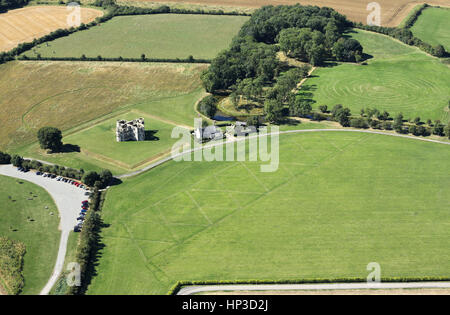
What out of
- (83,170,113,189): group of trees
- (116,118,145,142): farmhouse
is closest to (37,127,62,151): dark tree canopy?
(116,118,145,142): farmhouse

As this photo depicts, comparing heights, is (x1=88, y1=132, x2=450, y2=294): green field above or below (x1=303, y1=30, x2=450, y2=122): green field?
below

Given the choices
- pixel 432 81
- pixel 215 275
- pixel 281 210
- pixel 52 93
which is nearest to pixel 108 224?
pixel 215 275

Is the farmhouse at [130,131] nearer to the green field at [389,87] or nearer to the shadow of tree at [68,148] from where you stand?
the shadow of tree at [68,148]

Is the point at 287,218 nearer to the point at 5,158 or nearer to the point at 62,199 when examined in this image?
the point at 62,199

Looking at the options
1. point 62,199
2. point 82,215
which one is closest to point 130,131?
point 62,199

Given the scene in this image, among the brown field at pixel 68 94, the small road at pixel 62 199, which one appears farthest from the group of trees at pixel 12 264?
the brown field at pixel 68 94

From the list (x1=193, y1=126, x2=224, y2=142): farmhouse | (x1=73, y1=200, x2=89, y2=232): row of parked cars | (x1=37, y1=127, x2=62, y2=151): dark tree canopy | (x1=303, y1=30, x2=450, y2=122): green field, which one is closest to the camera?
(x1=73, y1=200, x2=89, y2=232): row of parked cars

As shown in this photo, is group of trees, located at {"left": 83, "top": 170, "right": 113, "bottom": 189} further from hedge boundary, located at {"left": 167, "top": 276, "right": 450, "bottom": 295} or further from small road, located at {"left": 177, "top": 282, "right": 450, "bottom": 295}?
small road, located at {"left": 177, "top": 282, "right": 450, "bottom": 295}
